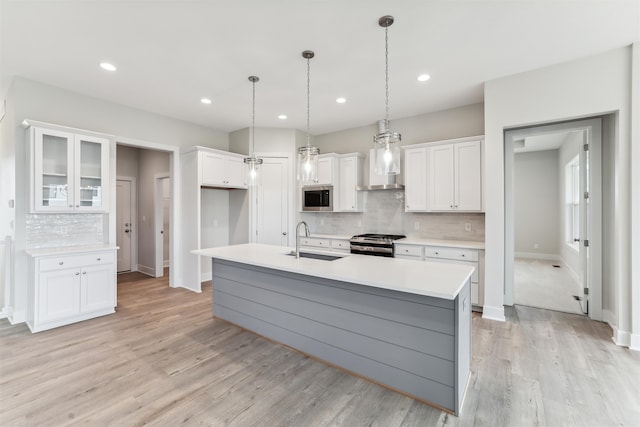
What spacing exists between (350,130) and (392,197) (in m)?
1.58

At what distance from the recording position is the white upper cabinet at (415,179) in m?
4.36

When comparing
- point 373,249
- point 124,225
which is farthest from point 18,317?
point 373,249

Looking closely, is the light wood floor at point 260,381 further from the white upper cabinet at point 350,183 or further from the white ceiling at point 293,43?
the white ceiling at point 293,43

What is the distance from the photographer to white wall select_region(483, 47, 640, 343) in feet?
9.45

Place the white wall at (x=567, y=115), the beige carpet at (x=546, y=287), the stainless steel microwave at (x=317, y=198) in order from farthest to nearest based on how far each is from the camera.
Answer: the stainless steel microwave at (x=317, y=198), the beige carpet at (x=546, y=287), the white wall at (x=567, y=115)

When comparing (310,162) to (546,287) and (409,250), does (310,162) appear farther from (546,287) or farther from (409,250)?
(546,287)

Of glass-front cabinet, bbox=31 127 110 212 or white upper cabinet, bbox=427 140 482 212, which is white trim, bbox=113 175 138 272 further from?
white upper cabinet, bbox=427 140 482 212

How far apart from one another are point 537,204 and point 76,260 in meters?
9.04

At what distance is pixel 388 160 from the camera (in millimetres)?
2320

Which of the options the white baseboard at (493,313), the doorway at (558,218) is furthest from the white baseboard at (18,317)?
the doorway at (558,218)

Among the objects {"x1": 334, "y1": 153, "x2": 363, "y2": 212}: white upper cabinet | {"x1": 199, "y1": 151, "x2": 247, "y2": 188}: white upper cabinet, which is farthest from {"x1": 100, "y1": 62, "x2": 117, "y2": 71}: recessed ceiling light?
{"x1": 334, "y1": 153, "x2": 363, "y2": 212}: white upper cabinet

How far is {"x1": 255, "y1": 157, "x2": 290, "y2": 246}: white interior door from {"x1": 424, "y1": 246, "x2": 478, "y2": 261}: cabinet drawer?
260cm

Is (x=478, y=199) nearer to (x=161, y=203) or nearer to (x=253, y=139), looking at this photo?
(x=253, y=139)

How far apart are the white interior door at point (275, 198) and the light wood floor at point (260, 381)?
2.26 m
